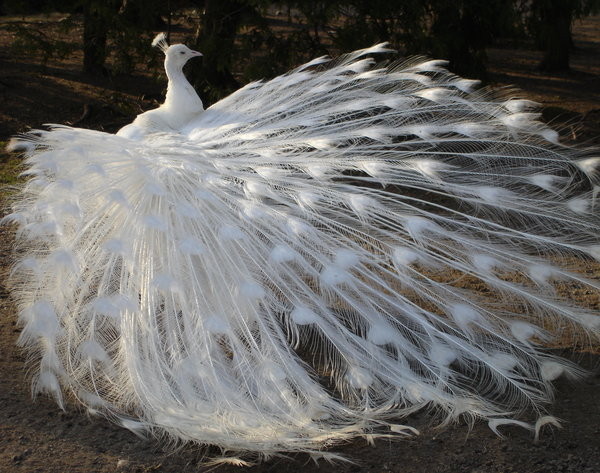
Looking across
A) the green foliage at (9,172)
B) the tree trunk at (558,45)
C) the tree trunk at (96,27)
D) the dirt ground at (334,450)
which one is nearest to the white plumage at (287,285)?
the dirt ground at (334,450)

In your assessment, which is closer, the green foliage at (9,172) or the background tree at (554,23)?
the green foliage at (9,172)

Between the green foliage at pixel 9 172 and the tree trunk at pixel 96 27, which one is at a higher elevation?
the tree trunk at pixel 96 27

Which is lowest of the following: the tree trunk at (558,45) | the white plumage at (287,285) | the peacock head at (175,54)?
the tree trunk at (558,45)

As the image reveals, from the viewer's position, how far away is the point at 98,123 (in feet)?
26.2

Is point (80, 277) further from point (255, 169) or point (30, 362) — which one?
point (255, 169)

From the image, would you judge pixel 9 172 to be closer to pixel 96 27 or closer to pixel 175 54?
pixel 96 27

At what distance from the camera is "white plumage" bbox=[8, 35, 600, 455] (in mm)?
3027

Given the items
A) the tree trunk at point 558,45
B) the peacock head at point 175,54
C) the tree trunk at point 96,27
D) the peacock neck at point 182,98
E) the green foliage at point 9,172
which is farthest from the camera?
the tree trunk at point 558,45

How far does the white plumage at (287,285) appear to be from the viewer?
303 centimetres

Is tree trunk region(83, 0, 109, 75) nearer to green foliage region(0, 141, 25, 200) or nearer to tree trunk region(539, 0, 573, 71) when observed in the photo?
green foliage region(0, 141, 25, 200)

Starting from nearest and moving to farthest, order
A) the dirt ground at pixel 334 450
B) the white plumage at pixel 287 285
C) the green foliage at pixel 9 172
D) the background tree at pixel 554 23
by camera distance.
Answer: the dirt ground at pixel 334 450, the white plumage at pixel 287 285, the green foliage at pixel 9 172, the background tree at pixel 554 23

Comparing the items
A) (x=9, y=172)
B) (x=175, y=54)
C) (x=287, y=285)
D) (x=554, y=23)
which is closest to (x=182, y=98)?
(x=175, y=54)

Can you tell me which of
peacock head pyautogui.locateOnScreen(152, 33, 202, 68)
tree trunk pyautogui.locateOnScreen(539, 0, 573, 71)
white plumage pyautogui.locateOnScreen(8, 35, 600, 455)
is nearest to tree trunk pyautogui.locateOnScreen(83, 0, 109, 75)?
peacock head pyautogui.locateOnScreen(152, 33, 202, 68)

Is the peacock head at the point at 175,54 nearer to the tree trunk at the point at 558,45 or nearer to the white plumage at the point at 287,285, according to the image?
the white plumage at the point at 287,285
